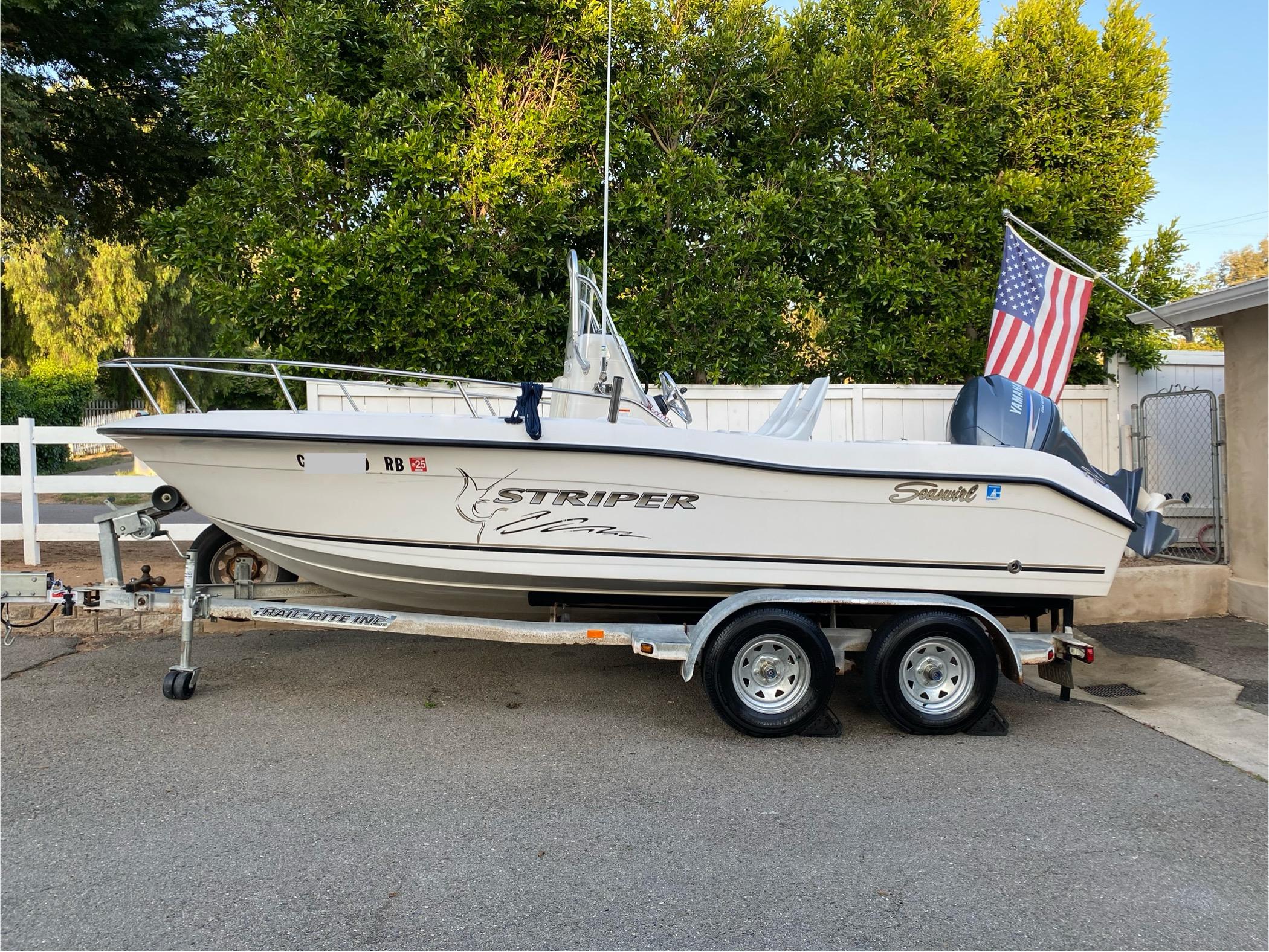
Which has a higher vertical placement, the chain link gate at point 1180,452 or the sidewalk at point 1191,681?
the chain link gate at point 1180,452

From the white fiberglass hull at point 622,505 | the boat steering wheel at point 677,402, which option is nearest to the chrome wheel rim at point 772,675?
the white fiberglass hull at point 622,505

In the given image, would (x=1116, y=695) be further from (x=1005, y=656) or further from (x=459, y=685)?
(x=459, y=685)

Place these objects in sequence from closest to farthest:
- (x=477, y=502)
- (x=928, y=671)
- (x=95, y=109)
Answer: (x=477, y=502) → (x=928, y=671) → (x=95, y=109)

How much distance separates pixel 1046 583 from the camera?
4.41 m

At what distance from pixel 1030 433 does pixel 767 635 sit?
1932 mm

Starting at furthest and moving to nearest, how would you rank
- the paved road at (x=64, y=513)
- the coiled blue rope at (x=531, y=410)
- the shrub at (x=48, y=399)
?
the shrub at (x=48, y=399) → the paved road at (x=64, y=513) → the coiled blue rope at (x=531, y=410)

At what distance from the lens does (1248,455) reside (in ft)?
21.7

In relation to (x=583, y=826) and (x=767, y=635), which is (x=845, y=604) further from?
(x=583, y=826)

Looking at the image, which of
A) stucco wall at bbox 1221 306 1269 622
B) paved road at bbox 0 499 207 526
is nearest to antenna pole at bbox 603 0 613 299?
stucco wall at bbox 1221 306 1269 622

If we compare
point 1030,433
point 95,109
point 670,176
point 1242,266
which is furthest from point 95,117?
point 1242,266

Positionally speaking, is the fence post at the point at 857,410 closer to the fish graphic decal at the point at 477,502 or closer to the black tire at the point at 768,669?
the black tire at the point at 768,669

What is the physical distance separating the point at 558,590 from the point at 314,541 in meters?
1.25

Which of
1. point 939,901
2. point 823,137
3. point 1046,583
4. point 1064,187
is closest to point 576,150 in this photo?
point 823,137

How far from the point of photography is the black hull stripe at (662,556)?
13.7ft
